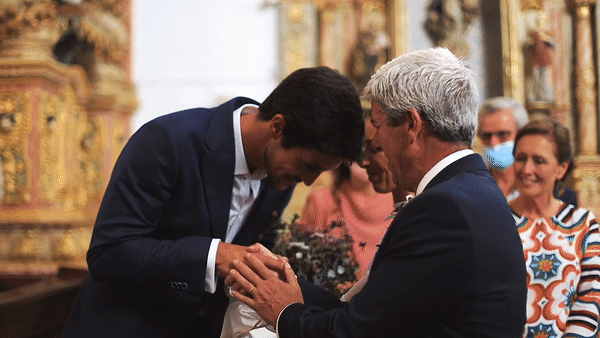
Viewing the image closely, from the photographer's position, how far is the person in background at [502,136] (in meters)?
3.46

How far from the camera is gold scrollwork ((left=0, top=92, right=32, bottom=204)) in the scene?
511 cm

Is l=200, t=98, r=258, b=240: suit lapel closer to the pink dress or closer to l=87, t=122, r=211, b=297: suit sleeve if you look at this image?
l=87, t=122, r=211, b=297: suit sleeve

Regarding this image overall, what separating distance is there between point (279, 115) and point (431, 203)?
716 millimetres

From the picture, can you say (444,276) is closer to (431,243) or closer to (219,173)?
(431,243)

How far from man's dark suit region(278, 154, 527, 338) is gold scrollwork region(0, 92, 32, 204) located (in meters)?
4.56

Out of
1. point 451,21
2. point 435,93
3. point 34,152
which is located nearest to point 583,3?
point 451,21

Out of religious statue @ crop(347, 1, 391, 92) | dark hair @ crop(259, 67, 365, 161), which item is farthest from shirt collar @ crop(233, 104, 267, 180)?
religious statue @ crop(347, 1, 391, 92)

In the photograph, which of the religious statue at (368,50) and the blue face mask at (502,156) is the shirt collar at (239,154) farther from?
the religious statue at (368,50)

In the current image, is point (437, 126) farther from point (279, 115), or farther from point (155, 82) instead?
point (155, 82)

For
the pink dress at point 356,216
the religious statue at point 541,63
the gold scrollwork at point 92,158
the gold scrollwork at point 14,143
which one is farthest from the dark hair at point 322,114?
the religious statue at point 541,63

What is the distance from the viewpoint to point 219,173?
187 cm

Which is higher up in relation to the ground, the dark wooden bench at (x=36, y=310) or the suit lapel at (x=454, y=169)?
the suit lapel at (x=454, y=169)

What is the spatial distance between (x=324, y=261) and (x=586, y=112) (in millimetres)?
8220

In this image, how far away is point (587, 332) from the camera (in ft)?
7.48
